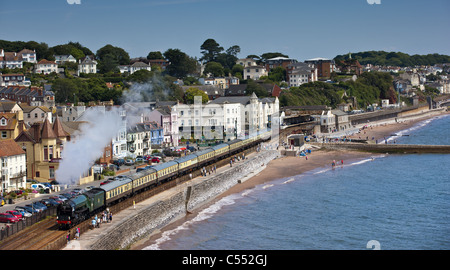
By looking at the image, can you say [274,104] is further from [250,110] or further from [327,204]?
[327,204]

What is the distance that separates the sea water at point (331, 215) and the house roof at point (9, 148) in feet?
51.4

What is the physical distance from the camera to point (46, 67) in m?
122

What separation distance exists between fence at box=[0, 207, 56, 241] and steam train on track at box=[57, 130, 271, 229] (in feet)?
7.44

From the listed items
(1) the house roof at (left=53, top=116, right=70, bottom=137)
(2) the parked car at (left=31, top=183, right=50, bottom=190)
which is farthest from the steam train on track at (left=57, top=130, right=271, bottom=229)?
(1) the house roof at (left=53, top=116, right=70, bottom=137)

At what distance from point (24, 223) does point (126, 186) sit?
27.8 ft

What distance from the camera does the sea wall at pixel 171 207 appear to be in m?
28.2

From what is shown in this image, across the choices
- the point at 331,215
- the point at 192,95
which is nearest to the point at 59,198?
the point at 331,215

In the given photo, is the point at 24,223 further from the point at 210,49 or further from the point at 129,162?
the point at 210,49

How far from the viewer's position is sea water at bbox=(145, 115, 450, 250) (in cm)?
3180

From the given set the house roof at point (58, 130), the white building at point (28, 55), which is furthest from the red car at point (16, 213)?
the white building at point (28, 55)

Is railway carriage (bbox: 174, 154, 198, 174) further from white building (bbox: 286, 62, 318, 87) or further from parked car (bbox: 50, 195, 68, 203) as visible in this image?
white building (bbox: 286, 62, 318, 87)

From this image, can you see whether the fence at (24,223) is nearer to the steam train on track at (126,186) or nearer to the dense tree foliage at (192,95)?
the steam train on track at (126,186)

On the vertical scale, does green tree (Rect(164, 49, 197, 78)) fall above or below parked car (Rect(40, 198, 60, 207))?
above

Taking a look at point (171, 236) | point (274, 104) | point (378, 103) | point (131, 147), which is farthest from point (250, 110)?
point (378, 103)
